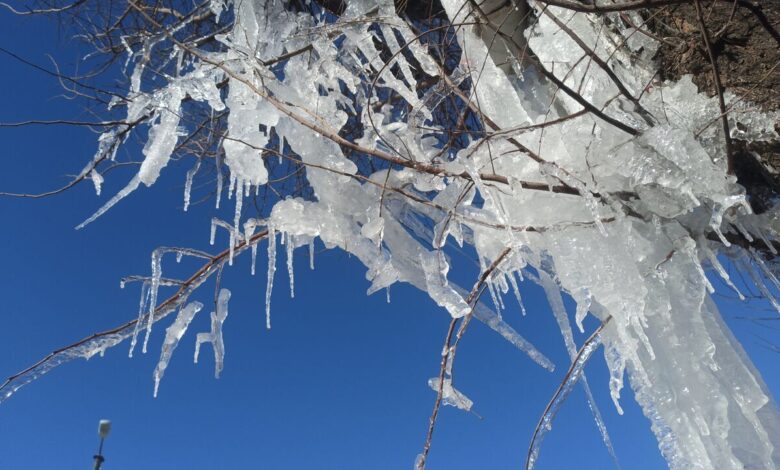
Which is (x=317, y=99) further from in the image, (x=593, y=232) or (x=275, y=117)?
(x=593, y=232)

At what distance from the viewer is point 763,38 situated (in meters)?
1.63

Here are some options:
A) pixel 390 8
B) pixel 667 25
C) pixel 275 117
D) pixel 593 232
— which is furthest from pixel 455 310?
pixel 667 25

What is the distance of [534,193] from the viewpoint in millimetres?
1607

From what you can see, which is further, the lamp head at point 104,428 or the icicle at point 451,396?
the lamp head at point 104,428

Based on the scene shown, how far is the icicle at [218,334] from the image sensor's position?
185 centimetres

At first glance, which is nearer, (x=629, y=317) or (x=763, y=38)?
(x=629, y=317)

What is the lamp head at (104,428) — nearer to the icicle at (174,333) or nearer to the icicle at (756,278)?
the icicle at (174,333)

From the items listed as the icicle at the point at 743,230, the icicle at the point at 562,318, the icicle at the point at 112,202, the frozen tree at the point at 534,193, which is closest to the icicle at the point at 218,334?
the frozen tree at the point at 534,193

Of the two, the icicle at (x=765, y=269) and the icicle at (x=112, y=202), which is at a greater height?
the icicle at (x=112, y=202)

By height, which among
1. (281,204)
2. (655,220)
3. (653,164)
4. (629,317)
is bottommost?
(629,317)

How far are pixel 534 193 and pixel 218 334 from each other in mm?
1077

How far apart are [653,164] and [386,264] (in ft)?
2.49

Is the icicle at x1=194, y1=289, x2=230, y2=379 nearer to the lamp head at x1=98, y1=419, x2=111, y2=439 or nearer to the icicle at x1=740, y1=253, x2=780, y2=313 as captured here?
the icicle at x1=740, y1=253, x2=780, y2=313

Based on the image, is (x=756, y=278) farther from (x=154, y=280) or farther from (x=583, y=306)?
(x=154, y=280)
